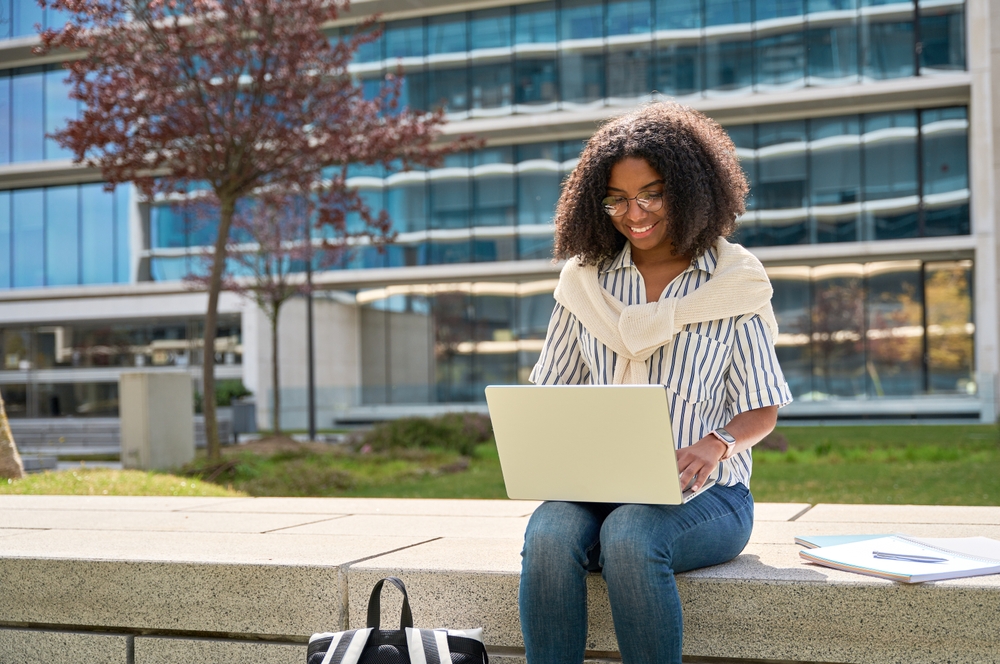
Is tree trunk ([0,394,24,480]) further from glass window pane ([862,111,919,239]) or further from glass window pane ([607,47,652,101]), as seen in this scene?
glass window pane ([862,111,919,239])

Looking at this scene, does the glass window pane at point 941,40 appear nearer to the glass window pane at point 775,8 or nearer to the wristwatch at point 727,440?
the glass window pane at point 775,8

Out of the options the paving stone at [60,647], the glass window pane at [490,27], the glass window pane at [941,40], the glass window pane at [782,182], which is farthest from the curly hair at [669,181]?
the glass window pane at [490,27]

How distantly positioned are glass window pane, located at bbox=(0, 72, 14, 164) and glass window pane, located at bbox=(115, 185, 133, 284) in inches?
163

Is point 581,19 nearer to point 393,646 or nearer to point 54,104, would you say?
point 54,104

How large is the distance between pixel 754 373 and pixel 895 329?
24211 mm

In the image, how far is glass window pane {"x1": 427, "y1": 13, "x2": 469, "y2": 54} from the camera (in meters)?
28.0

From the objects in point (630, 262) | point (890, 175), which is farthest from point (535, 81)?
point (630, 262)

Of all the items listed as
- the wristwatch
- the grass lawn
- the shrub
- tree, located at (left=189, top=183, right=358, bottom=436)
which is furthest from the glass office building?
the wristwatch

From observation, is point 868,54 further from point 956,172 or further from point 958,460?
point 958,460

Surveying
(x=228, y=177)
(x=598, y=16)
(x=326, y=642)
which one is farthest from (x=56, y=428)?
(x=326, y=642)

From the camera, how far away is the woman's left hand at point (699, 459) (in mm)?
2775

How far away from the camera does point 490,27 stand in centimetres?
2781

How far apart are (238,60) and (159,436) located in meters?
5.23

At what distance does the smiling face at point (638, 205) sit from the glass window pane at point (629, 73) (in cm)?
2411
